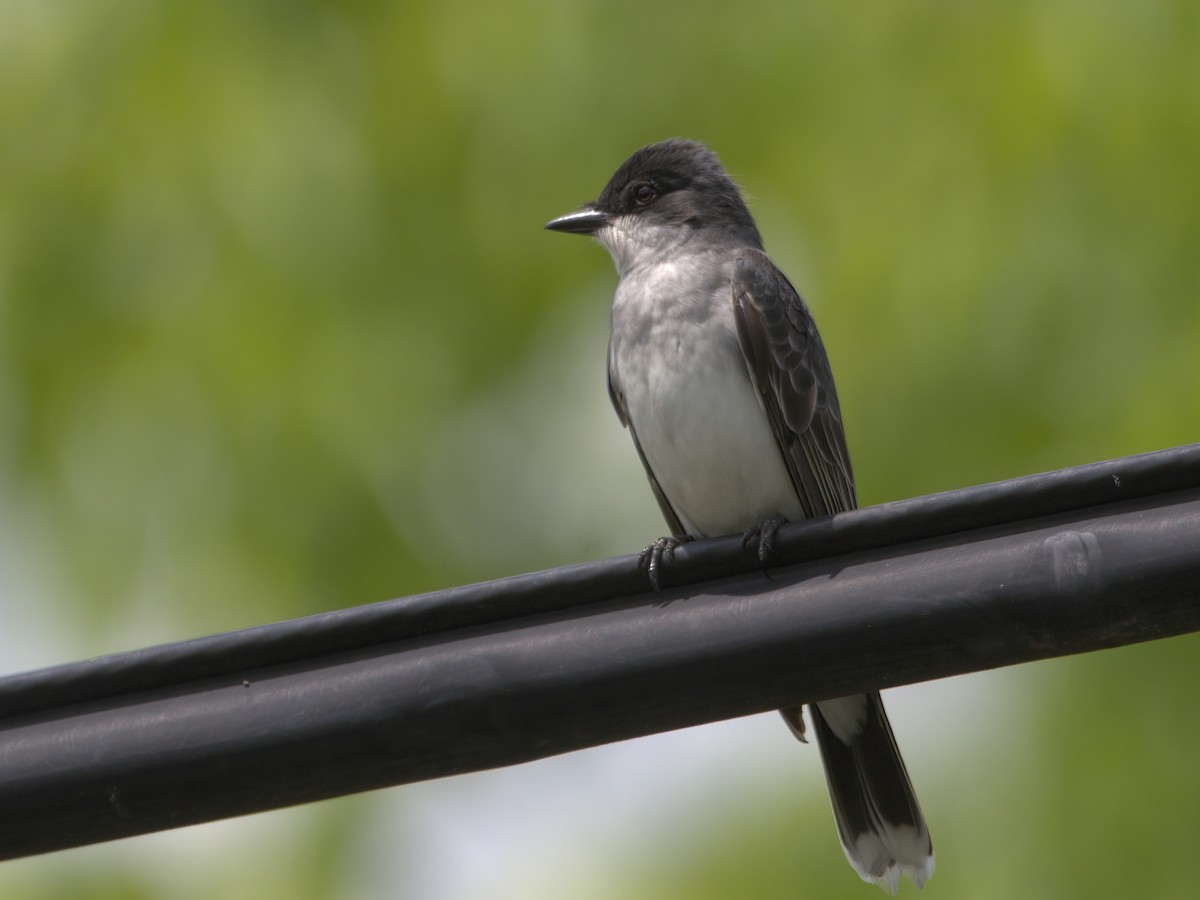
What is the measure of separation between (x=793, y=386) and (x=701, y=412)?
0.30 m

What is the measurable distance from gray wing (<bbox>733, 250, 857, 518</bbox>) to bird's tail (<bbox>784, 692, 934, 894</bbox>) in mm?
661

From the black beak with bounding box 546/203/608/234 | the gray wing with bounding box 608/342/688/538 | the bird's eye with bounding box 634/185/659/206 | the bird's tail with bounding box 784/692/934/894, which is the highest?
the bird's eye with bounding box 634/185/659/206

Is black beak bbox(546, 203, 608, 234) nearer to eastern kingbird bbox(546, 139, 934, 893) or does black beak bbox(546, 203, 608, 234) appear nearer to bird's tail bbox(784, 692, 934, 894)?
eastern kingbird bbox(546, 139, 934, 893)

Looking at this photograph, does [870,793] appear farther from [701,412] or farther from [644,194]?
[644,194]

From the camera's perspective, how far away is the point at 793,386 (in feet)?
14.7

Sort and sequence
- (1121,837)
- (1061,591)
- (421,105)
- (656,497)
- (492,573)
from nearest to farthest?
(1061,591), (1121,837), (656,497), (492,573), (421,105)

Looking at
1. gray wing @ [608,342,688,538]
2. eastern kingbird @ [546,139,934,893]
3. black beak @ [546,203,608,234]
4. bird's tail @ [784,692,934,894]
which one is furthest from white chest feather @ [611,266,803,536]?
black beak @ [546,203,608,234]

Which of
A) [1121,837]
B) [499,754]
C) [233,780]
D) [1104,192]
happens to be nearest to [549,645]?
[499,754]

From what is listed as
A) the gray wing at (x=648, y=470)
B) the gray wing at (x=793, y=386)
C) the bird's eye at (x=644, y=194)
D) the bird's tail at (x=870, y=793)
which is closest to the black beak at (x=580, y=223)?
the bird's eye at (x=644, y=194)

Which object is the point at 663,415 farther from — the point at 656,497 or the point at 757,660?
the point at 757,660

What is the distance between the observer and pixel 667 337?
4535 millimetres

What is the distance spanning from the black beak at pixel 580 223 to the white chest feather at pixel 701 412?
0.82 m

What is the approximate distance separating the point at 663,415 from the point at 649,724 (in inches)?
90.8

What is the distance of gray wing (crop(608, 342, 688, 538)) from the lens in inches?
190
